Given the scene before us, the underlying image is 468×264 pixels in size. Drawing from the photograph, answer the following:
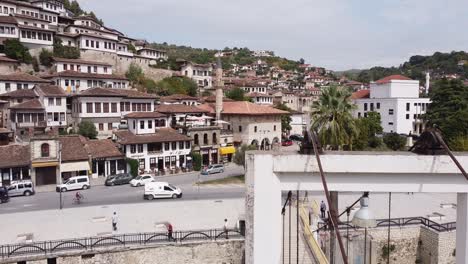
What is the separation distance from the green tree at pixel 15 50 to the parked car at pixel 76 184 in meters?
33.9

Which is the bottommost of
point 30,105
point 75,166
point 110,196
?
point 110,196

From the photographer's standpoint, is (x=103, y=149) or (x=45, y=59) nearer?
(x=103, y=149)

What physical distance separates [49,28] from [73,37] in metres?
6.44

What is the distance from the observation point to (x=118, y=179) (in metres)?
38.4

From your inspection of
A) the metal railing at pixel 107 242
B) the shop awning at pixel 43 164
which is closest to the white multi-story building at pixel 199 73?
the shop awning at pixel 43 164

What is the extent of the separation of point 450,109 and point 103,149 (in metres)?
47.3

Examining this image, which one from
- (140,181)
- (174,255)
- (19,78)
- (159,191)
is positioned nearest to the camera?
(174,255)

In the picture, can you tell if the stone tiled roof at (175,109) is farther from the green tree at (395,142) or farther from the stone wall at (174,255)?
the stone wall at (174,255)

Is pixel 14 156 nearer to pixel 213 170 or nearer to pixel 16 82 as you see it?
pixel 16 82

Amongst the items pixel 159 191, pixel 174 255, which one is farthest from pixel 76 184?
pixel 174 255

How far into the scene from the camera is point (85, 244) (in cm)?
1808

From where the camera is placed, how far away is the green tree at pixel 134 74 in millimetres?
71938

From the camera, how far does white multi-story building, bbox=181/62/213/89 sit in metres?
89.1

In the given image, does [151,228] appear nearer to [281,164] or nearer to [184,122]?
[281,164]
